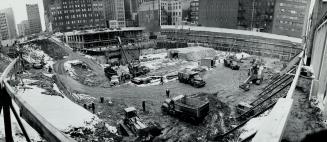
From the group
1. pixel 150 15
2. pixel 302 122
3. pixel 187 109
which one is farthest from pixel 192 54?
pixel 150 15

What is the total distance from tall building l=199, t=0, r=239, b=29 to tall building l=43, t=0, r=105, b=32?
5914 centimetres

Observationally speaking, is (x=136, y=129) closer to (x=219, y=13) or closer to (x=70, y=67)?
(x=70, y=67)

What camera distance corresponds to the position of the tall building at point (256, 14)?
77250 millimetres

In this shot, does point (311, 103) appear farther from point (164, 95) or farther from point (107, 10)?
point (107, 10)

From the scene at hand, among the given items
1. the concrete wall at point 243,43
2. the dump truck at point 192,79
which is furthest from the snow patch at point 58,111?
the concrete wall at point 243,43

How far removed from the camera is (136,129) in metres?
16.5

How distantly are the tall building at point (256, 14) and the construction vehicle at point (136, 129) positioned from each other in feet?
232

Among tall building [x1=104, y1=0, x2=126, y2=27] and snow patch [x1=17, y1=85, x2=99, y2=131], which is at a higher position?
tall building [x1=104, y1=0, x2=126, y2=27]

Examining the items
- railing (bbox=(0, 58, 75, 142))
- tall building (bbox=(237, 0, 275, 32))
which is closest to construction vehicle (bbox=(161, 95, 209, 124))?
railing (bbox=(0, 58, 75, 142))

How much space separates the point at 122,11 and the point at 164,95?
4909 inches

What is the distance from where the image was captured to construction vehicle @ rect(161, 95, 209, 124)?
717 inches

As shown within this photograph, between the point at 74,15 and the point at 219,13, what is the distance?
73.3 metres

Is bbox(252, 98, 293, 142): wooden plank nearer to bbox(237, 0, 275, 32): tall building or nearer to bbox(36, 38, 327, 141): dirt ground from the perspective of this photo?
bbox(36, 38, 327, 141): dirt ground

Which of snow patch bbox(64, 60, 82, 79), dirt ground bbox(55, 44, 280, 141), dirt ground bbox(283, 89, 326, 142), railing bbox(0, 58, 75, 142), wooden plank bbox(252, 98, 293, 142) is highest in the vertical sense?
railing bbox(0, 58, 75, 142)
